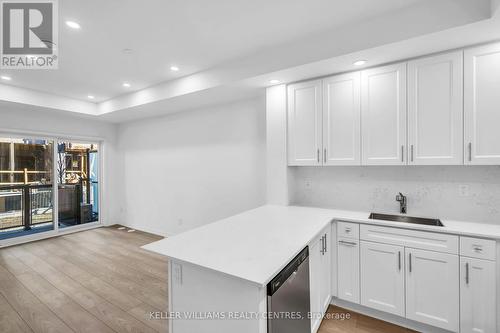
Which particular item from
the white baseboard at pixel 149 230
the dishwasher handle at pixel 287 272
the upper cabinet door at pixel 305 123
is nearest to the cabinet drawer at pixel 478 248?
the dishwasher handle at pixel 287 272

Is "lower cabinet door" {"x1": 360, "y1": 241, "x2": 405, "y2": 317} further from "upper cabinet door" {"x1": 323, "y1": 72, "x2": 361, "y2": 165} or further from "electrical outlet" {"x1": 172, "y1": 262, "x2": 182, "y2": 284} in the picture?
"electrical outlet" {"x1": 172, "y1": 262, "x2": 182, "y2": 284}

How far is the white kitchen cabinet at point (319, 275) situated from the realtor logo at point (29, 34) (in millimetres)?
3019

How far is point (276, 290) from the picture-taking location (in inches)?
52.3

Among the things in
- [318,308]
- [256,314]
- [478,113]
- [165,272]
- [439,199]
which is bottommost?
[165,272]

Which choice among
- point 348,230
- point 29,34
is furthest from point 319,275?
point 29,34

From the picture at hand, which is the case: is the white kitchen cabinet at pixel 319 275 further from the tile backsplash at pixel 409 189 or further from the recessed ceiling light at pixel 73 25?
the recessed ceiling light at pixel 73 25

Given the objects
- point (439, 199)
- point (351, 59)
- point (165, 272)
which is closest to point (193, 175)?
point (165, 272)

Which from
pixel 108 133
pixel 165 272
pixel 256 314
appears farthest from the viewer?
pixel 108 133

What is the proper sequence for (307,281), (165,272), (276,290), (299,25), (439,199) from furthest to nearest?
1. (165,272)
2. (439,199)
3. (299,25)
4. (307,281)
5. (276,290)

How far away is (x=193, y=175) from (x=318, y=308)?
10.2 feet

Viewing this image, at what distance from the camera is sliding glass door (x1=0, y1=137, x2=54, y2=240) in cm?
442

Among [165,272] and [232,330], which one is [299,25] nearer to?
[232,330]

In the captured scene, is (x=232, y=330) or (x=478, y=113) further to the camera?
(x=478, y=113)

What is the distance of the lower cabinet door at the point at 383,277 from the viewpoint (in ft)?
7.09
